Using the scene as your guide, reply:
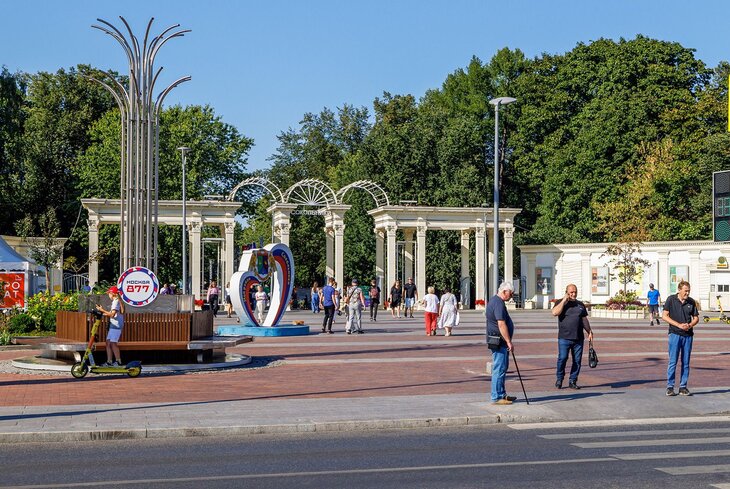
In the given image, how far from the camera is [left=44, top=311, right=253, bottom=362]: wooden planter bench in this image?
21.5m

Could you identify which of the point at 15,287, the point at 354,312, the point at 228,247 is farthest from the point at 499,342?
the point at 228,247

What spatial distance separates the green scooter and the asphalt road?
714 centimetres

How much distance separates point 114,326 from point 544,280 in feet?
145

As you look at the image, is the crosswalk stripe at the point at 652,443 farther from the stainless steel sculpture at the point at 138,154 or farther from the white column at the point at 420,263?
the white column at the point at 420,263

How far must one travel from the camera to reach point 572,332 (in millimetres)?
18109

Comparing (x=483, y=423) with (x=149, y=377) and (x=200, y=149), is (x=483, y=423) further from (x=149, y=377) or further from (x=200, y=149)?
(x=200, y=149)

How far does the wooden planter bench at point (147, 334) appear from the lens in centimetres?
2148

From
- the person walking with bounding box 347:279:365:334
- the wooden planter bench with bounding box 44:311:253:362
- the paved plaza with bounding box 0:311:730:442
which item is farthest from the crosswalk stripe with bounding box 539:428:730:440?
the person walking with bounding box 347:279:365:334

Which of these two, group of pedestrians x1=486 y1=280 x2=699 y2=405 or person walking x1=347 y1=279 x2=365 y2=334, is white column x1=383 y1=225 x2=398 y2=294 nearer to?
person walking x1=347 y1=279 x2=365 y2=334

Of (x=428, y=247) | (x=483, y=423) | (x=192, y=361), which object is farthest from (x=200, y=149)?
(x=483, y=423)

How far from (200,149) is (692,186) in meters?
32.0

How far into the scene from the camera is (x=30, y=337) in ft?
87.9

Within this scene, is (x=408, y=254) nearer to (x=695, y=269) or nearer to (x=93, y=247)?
(x=695, y=269)

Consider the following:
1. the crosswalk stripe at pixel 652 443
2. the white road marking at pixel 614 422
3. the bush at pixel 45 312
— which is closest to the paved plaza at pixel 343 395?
the white road marking at pixel 614 422
